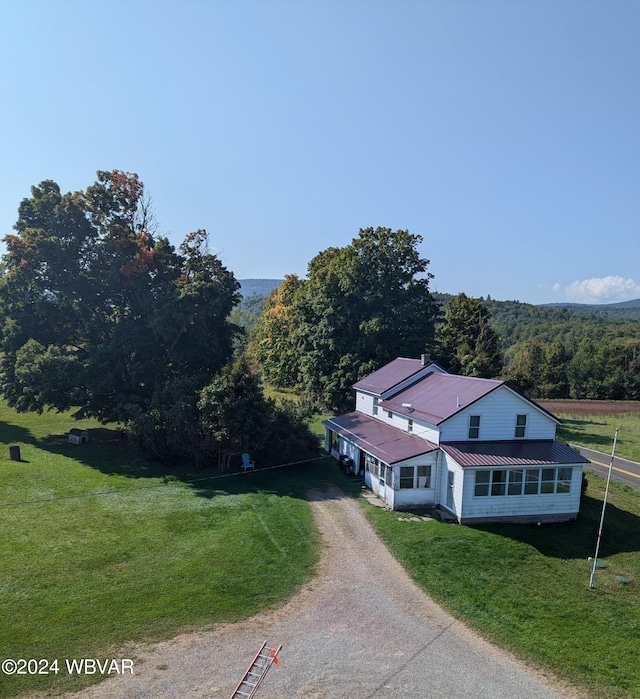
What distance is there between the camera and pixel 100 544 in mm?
20281

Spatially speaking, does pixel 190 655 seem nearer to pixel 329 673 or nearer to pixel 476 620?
pixel 329 673

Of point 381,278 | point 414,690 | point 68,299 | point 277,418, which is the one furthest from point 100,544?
point 381,278

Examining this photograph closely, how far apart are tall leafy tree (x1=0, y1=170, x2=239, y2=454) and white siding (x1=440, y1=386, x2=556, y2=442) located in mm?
17537

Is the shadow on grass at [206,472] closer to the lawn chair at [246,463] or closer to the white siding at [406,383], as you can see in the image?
the lawn chair at [246,463]

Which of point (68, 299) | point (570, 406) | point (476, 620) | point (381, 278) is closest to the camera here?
point (476, 620)

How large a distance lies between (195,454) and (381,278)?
1144 inches

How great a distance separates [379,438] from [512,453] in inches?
311

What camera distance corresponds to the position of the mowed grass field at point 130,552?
1430 cm

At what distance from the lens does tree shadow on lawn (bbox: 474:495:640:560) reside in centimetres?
2191

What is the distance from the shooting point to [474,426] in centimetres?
2586

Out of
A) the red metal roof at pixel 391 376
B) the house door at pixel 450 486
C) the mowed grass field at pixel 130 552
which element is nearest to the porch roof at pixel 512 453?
the house door at pixel 450 486

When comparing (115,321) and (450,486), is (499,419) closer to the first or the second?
(450,486)

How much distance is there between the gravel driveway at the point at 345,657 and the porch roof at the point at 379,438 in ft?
28.2

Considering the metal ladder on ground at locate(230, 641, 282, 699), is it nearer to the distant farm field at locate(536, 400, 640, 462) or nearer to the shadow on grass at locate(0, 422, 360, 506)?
the shadow on grass at locate(0, 422, 360, 506)
